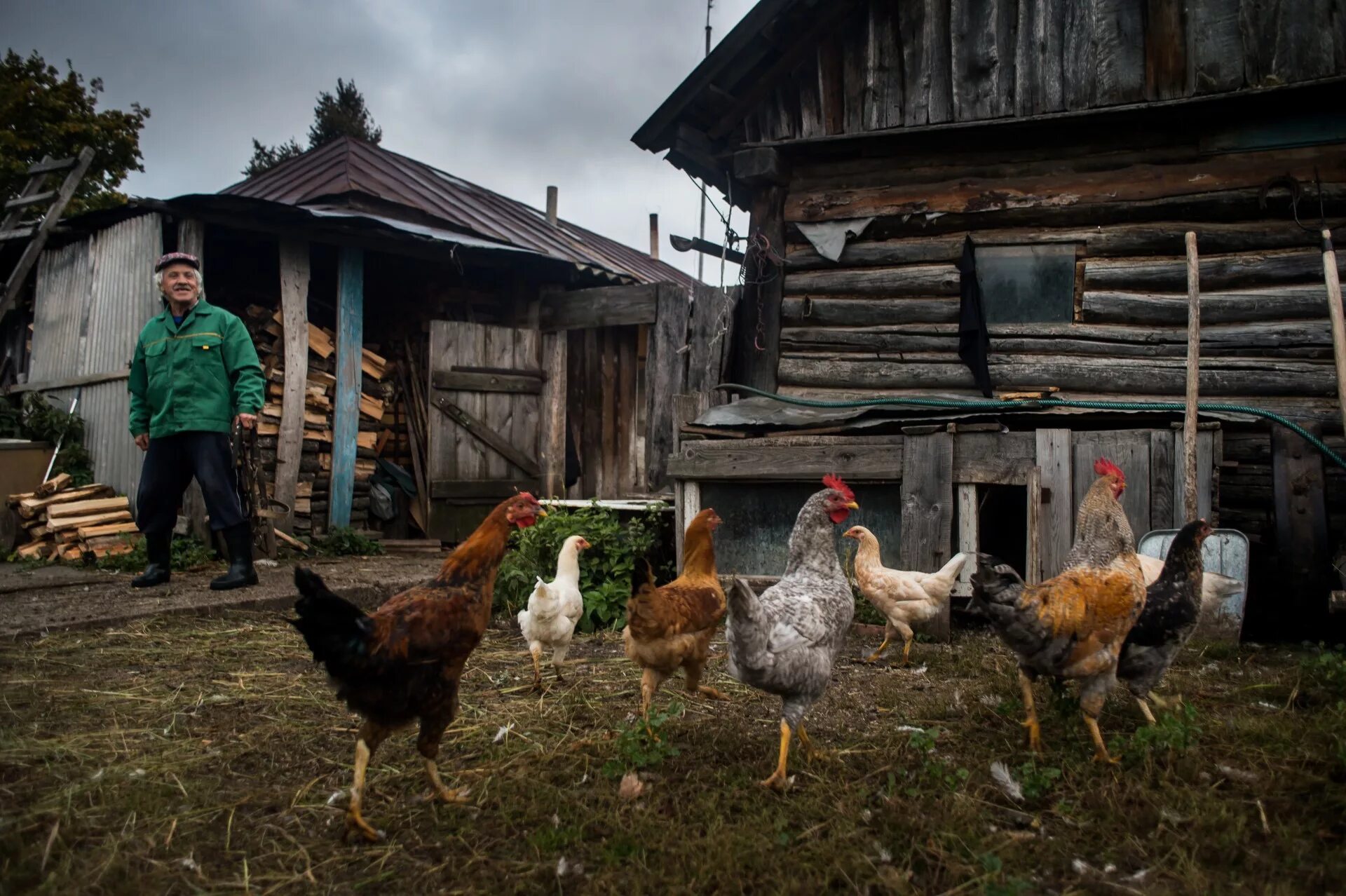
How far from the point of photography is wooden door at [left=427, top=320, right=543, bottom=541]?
32.7 ft

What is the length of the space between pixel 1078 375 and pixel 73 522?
9.47 meters

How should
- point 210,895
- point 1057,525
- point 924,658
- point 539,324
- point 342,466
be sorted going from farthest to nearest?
point 539,324 < point 342,466 < point 1057,525 < point 924,658 < point 210,895

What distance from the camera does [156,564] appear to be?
22.0 ft

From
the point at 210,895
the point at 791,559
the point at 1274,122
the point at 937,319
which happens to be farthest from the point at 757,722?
the point at 1274,122

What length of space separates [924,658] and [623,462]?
685 centimetres

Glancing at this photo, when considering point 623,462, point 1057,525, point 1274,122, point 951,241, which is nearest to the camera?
point 1057,525

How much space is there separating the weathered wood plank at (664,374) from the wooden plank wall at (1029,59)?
1.86 meters

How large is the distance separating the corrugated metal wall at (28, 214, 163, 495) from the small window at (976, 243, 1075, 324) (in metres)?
8.02

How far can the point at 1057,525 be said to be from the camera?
19.2 feet

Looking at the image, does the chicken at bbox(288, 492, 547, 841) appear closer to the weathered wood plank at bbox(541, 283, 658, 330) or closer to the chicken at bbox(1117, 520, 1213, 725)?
the chicken at bbox(1117, 520, 1213, 725)

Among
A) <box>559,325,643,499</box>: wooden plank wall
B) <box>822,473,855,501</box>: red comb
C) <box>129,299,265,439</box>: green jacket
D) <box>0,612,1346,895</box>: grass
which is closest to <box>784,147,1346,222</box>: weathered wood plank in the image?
<box>559,325,643,499</box>: wooden plank wall

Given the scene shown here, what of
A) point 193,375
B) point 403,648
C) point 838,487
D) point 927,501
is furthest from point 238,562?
point 927,501

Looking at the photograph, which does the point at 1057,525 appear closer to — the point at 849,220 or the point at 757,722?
the point at 757,722

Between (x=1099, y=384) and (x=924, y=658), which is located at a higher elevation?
(x=1099, y=384)
